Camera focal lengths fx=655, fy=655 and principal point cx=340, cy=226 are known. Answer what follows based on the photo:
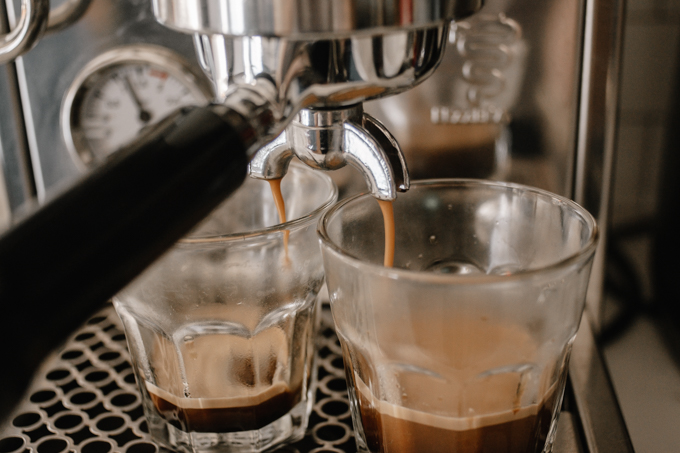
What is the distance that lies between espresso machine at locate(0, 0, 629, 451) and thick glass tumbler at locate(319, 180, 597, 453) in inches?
2.0

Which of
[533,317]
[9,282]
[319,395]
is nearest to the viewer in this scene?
[9,282]

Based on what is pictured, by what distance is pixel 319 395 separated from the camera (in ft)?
1.38

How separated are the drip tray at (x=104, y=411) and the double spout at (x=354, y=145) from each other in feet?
0.53

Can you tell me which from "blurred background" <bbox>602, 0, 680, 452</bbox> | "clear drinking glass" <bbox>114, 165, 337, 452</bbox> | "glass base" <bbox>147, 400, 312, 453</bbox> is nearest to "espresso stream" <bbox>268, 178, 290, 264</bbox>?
"clear drinking glass" <bbox>114, 165, 337, 452</bbox>

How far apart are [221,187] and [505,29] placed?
282mm

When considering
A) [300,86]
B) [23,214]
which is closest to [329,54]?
[300,86]

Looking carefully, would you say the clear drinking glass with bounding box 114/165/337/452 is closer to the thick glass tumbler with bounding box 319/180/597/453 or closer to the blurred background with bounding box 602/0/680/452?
the thick glass tumbler with bounding box 319/180/597/453

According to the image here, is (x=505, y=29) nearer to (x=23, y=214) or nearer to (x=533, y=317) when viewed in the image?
(x=533, y=317)

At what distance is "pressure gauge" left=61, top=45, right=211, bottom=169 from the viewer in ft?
1.57

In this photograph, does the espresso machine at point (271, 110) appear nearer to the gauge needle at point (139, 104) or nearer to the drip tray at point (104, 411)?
the gauge needle at point (139, 104)

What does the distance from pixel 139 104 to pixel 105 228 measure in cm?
32

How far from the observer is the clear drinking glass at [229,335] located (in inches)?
13.4

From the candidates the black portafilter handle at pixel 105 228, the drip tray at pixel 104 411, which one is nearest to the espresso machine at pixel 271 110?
the black portafilter handle at pixel 105 228

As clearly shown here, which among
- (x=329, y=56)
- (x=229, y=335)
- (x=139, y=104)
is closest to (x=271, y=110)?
(x=329, y=56)
